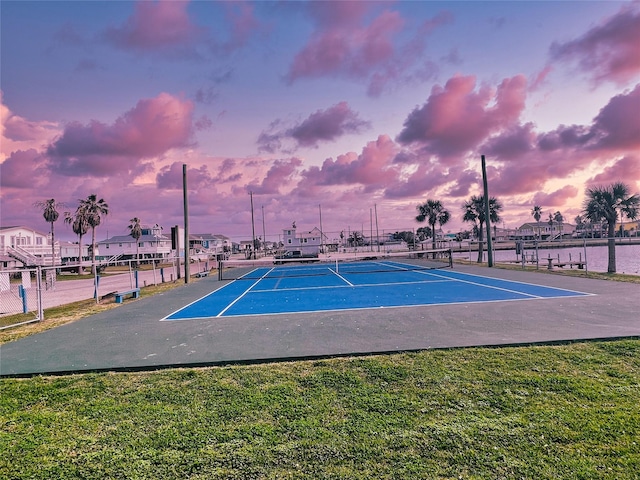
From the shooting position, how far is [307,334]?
824 centimetres

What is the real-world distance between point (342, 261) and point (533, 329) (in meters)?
36.5

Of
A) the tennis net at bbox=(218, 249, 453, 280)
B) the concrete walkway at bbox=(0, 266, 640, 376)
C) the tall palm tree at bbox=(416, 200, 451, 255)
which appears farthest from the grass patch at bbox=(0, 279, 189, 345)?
the tall palm tree at bbox=(416, 200, 451, 255)

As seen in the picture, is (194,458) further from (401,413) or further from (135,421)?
(401,413)

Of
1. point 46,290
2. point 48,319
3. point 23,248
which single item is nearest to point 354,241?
point 23,248

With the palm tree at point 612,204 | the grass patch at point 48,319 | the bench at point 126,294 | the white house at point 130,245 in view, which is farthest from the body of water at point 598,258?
the white house at point 130,245

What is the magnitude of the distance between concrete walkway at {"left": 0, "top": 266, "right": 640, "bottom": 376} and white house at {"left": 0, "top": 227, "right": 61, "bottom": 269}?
36087 mm

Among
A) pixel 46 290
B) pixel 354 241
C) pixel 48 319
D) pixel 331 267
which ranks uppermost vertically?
pixel 354 241

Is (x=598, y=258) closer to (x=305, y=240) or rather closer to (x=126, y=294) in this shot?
Answer: (x=305, y=240)

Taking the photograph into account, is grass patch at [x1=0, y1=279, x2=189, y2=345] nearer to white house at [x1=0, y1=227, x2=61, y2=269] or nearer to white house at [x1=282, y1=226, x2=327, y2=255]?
white house at [x1=0, y1=227, x2=61, y2=269]

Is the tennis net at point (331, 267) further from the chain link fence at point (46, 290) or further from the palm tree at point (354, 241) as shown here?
the palm tree at point (354, 241)

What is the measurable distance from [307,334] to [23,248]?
2254 inches

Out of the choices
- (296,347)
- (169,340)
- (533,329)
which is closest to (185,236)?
(169,340)

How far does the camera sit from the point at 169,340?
830 cm

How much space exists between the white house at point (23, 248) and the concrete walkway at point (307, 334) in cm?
3609
